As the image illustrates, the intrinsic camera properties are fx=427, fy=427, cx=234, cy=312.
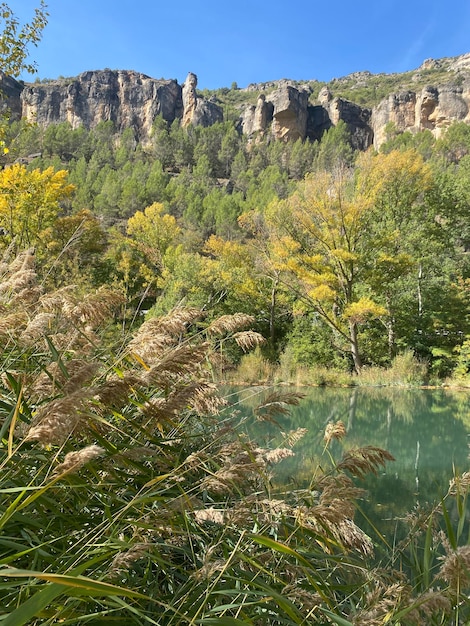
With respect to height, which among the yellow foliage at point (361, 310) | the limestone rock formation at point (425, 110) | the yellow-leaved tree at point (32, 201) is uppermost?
the limestone rock formation at point (425, 110)

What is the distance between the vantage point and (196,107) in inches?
2832

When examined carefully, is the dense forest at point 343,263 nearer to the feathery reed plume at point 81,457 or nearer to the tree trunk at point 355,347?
the tree trunk at point 355,347

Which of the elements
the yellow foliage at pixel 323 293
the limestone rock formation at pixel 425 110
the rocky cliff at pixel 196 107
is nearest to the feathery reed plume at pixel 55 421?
the yellow foliage at pixel 323 293

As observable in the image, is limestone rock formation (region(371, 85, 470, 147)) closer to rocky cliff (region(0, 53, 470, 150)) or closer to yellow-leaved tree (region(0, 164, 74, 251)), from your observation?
rocky cliff (region(0, 53, 470, 150))

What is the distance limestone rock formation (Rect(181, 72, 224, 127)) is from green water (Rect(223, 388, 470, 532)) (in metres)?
68.7

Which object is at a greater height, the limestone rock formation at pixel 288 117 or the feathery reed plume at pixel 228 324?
the limestone rock formation at pixel 288 117

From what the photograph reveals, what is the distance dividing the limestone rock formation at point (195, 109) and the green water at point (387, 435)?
68.7 meters

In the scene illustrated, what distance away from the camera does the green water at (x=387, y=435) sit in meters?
3.30

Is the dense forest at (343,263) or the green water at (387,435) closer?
the green water at (387,435)

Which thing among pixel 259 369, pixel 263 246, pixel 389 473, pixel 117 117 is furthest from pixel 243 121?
pixel 389 473

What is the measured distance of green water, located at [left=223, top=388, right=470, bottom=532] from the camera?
10.8ft

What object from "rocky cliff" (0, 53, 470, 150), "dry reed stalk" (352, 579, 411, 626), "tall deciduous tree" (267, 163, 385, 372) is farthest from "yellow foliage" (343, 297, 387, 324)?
"rocky cliff" (0, 53, 470, 150)

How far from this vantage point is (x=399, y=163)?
1484 cm

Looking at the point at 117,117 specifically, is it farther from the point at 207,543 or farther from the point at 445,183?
the point at 207,543
